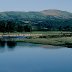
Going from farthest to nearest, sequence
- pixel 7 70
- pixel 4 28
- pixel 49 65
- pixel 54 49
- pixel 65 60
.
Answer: pixel 4 28 → pixel 54 49 → pixel 65 60 → pixel 49 65 → pixel 7 70

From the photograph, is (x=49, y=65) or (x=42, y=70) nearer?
(x=42, y=70)

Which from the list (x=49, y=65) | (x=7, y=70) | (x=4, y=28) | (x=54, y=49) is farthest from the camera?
(x=4, y=28)

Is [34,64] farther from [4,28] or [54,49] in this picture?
[4,28]

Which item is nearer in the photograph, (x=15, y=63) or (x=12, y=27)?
(x=15, y=63)

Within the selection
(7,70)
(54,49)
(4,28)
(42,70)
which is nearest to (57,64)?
(42,70)

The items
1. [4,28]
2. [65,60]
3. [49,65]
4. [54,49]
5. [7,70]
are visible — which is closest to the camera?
[7,70]

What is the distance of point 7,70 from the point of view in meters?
46.0

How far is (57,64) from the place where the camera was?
51500 millimetres

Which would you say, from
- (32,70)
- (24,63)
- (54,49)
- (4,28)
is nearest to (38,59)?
(24,63)

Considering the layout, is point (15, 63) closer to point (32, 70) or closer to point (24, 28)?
point (32, 70)

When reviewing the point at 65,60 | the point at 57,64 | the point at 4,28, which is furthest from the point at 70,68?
the point at 4,28

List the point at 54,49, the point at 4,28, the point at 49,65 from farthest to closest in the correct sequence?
the point at 4,28
the point at 54,49
the point at 49,65

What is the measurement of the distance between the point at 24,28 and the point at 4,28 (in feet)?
40.0

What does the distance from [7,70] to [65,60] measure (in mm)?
14284
